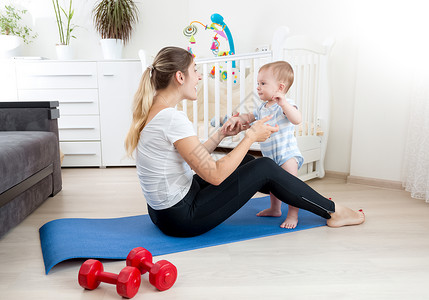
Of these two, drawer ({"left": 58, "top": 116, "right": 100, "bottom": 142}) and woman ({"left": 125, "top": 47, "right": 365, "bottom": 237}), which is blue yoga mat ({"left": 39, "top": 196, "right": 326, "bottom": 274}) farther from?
drawer ({"left": 58, "top": 116, "right": 100, "bottom": 142})

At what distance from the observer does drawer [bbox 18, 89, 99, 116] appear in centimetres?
288

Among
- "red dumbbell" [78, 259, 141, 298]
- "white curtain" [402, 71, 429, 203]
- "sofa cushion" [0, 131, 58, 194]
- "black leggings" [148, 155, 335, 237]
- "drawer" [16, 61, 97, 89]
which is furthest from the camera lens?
"drawer" [16, 61, 97, 89]

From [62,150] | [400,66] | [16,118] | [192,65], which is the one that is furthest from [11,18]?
[400,66]

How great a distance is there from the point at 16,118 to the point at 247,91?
156 cm

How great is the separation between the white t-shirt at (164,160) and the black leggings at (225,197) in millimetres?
41

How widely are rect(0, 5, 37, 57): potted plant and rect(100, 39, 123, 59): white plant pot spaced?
66cm

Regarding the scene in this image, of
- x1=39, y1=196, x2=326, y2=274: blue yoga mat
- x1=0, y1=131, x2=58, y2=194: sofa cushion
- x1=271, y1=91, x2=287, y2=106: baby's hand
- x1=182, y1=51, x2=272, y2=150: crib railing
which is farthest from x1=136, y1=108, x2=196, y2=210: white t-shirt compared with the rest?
x1=182, y1=51, x2=272, y2=150: crib railing

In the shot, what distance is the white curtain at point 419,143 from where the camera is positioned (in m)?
2.01

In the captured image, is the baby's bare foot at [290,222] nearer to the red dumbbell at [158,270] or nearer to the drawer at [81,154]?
the red dumbbell at [158,270]

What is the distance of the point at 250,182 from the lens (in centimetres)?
138

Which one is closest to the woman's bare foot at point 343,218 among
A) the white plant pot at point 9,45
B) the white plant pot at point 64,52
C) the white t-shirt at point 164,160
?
the white t-shirt at point 164,160

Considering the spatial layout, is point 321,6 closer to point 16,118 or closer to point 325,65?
point 325,65

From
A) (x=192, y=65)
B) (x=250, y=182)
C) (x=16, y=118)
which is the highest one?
(x=192, y=65)

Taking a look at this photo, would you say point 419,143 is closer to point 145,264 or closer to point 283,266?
point 283,266
